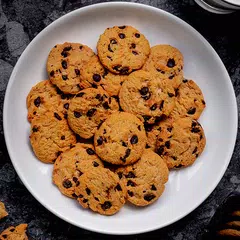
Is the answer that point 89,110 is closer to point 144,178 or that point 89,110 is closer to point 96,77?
point 96,77

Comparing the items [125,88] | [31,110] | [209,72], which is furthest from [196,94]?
[31,110]

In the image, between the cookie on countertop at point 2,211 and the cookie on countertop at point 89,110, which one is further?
the cookie on countertop at point 2,211

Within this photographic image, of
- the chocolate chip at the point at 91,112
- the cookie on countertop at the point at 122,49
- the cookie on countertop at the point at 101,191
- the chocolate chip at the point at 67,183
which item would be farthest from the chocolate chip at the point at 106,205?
the cookie on countertop at the point at 122,49

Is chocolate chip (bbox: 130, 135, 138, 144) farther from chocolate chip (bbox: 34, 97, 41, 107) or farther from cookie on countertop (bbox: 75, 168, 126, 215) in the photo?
chocolate chip (bbox: 34, 97, 41, 107)

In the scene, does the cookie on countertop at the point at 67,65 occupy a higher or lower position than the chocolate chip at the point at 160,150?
higher

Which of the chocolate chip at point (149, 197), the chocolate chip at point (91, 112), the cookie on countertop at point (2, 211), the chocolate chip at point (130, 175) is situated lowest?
the cookie on countertop at point (2, 211)

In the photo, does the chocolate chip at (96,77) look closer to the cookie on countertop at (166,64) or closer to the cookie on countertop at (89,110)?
the cookie on countertop at (89,110)
